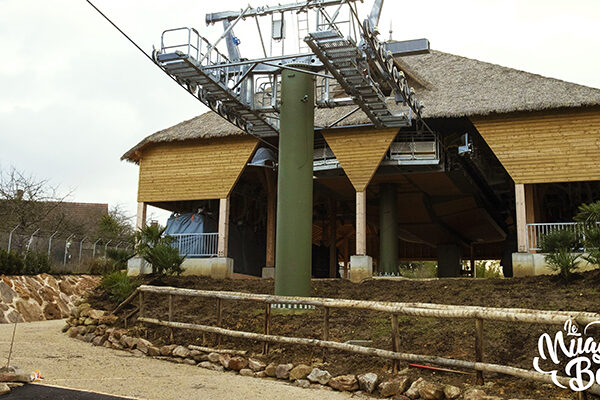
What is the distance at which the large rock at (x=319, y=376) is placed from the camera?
8.01 m

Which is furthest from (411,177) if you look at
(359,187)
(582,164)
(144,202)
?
(144,202)

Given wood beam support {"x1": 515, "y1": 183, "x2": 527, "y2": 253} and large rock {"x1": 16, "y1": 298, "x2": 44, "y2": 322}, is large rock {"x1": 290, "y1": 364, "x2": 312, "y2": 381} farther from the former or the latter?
large rock {"x1": 16, "y1": 298, "x2": 44, "y2": 322}

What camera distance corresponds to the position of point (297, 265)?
11492mm

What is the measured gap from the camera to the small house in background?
1551cm

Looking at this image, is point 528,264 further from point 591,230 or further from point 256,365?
point 256,365

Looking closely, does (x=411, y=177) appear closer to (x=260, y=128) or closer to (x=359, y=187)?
(x=359, y=187)

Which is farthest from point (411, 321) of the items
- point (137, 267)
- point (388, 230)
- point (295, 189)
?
point (137, 267)

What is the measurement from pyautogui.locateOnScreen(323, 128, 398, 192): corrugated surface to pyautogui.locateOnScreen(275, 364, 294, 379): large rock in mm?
9023

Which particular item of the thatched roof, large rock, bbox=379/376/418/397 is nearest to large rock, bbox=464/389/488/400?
large rock, bbox=379/376/418/397

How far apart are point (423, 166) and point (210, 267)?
6.97 m

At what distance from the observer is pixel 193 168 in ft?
61.8

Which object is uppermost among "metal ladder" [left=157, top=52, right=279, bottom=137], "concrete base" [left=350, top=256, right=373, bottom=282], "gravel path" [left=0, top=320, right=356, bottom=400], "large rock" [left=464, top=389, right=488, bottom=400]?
"metal ladder" [left=157, top=52, right=279, bottom=137]

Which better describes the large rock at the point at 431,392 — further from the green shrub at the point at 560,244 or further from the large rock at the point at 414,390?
the green shrub at the point at 560,244

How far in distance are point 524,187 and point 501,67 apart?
4.05 metres
